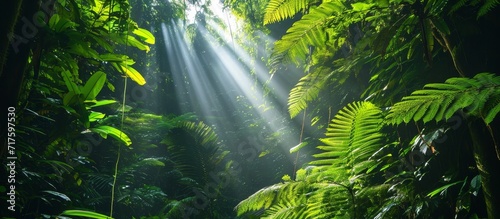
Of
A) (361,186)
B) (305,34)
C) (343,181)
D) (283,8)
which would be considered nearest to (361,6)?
(305,34)

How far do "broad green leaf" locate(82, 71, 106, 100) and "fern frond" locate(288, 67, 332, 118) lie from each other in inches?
40.8

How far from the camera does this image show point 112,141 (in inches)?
166

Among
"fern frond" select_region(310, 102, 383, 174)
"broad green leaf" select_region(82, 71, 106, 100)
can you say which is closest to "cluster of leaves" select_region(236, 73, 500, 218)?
"fern frond" select_region(310, 102, 383, 174)

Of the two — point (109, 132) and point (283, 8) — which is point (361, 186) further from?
point (109, 132)

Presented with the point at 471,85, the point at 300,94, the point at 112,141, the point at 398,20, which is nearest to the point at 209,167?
the point at 112,141

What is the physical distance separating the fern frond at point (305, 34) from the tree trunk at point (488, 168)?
1.99 feet

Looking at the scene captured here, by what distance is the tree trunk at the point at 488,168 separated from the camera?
108cm

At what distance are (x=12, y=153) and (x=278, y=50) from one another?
957 mm

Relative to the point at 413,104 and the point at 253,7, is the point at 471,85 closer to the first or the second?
the point at 413,104

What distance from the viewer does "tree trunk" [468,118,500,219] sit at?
1.08 meters

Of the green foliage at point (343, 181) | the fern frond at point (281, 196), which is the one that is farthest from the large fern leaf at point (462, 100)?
the fern frond at point (281, 196)

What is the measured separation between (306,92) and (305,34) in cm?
63

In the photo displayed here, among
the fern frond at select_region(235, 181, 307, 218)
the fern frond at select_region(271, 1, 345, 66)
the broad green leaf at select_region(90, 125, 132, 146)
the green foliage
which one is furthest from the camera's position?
Answer: the fern frond at select_region(235, 181, 307, 218)

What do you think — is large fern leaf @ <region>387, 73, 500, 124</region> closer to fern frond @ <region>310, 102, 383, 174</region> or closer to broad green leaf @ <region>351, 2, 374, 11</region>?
broad green leaf @ <region>351, 2, 374, 11</region>
